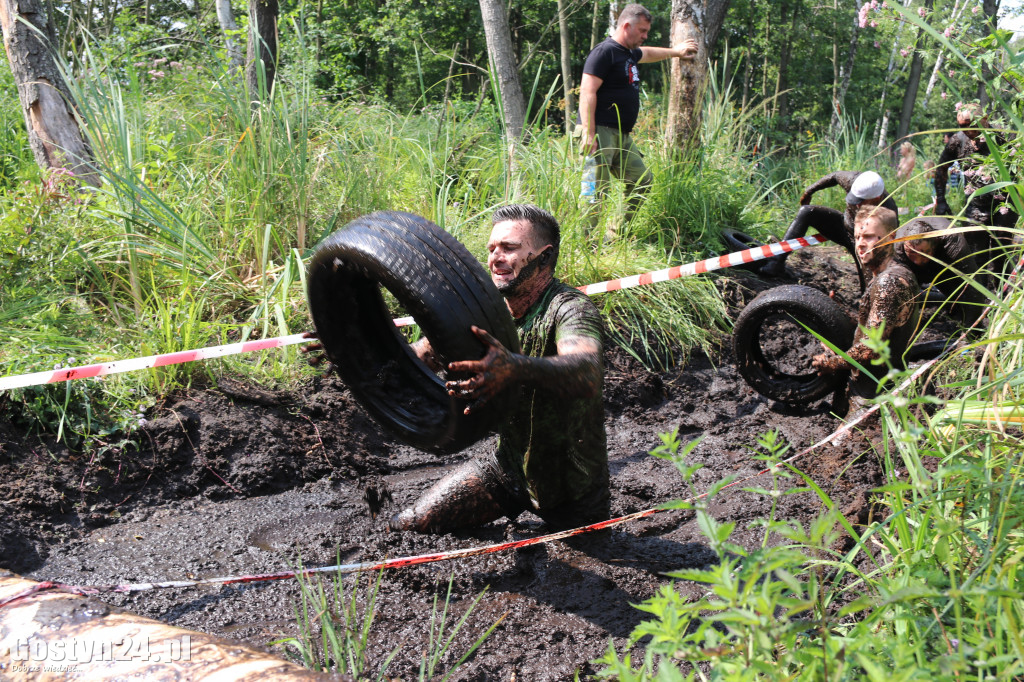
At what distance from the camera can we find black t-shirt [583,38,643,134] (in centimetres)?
686

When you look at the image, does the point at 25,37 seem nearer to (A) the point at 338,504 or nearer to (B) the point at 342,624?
(A) the point at 338,504

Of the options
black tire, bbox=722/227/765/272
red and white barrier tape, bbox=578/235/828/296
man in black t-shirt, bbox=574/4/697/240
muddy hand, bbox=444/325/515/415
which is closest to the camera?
muddy hand, bbox=444/325/515/415

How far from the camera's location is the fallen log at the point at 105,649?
78.9 inches

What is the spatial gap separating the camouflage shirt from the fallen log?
1.36 metres

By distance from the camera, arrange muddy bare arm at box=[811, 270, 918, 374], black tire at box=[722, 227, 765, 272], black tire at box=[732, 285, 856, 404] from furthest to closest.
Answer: black tire at box=[722, 227, 765, 272] < black tire at box=[732, 285, 856, 404] < muddy bare arm at box=[811, 270, 918, 374]

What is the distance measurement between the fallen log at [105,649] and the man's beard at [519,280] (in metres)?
1.72

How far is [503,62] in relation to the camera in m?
7.46

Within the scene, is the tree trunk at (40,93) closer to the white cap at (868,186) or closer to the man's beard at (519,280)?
the man's beard at (519,280)

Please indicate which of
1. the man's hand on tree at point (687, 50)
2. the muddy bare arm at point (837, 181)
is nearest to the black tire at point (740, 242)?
the muddy bare arm at point (837, 181)

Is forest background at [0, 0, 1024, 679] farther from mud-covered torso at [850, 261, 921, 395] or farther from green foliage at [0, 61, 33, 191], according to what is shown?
mud-covered torso at [850, 261, 921, 395]

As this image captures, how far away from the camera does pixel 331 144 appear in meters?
6.82

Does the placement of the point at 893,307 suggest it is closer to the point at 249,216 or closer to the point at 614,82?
the point at 614,82

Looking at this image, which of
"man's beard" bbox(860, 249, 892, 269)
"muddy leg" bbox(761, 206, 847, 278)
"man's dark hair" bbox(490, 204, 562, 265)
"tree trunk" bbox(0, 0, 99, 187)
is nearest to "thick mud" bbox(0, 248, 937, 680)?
"man's beard" bbox(860, 249, 892, 269)

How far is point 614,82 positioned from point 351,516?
4799 mm
